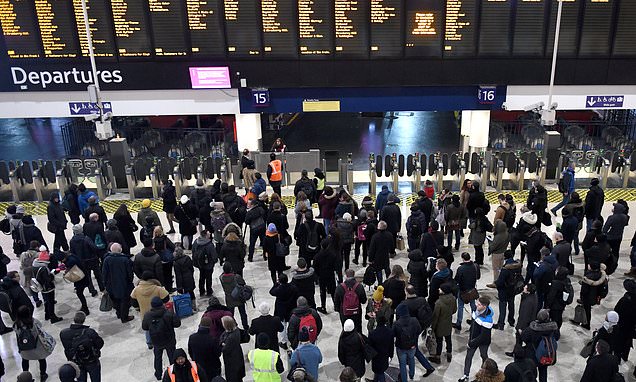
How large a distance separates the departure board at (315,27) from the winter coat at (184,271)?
695 cm

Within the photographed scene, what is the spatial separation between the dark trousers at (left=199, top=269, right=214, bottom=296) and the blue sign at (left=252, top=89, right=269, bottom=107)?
19.7 ft

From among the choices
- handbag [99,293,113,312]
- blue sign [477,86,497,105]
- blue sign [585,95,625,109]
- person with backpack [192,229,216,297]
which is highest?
blue sign [477,86,497,105]

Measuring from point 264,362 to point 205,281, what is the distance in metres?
3.94

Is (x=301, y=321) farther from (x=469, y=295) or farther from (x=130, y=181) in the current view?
(x=130, y=181)

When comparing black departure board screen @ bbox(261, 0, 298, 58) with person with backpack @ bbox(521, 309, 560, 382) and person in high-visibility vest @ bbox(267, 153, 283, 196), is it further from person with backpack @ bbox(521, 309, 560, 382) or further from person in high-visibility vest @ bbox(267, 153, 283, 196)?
person with backpack @ bbox(521, 309, 560, 382)

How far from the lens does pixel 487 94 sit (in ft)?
48.4

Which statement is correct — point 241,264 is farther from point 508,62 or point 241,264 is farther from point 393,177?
point 508,62

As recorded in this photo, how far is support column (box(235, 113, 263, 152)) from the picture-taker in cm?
1555

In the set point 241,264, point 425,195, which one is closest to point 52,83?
point 241,264

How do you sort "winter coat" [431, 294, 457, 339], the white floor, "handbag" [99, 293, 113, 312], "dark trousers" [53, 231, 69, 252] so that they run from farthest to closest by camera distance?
"dark trousers" [53, 231, 69, 252] < "handbag" [99, 293, 113, 312] < the white floor < "winter coat" [431, 294, 457, 339]

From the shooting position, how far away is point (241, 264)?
928 centimetres

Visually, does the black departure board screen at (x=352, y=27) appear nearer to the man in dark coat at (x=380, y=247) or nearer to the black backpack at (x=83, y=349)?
the man in dark coat at (x=380, y=247)

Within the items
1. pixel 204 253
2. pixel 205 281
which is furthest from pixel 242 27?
pixel 204 253

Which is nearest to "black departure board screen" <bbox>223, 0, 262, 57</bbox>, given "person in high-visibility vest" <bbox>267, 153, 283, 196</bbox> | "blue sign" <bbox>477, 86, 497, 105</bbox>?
"person in high-visibility vest" <bbox>267, 153, 283, 196</bbox>
